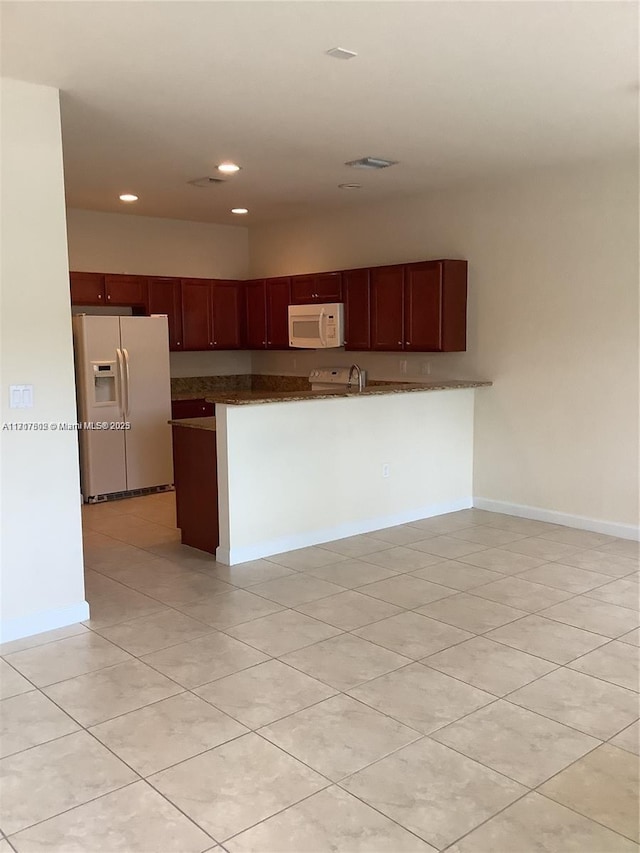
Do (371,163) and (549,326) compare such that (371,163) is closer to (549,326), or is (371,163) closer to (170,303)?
(549,326)

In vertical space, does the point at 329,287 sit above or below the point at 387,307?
above

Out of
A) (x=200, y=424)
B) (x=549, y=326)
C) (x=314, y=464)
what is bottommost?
(x=314, y=464)

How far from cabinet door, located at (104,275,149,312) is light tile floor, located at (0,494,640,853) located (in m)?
3.26

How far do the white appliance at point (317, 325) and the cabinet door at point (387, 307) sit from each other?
428mm

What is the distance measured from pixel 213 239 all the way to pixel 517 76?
5.03 meters

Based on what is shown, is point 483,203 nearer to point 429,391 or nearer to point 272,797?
point 429,391

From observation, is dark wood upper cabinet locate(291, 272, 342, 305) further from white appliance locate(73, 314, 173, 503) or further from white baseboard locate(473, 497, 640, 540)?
white baseboard locate(473, 497, 640, 540)

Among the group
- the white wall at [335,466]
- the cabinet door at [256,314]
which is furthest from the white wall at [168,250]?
the white wall at [335,466]

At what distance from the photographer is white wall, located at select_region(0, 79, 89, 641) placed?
3.48 meters

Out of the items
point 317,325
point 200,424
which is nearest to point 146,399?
point 317,325

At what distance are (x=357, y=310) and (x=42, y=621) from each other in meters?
4.04

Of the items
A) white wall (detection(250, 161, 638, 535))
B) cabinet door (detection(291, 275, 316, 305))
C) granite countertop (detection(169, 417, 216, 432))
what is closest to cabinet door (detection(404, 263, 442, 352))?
white wall (detection(250, 161, 638, 535))

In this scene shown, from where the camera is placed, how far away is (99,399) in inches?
258

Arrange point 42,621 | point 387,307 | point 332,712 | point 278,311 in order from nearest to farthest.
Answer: point 332,712, point 42,621, point 387,307, point 278,311
